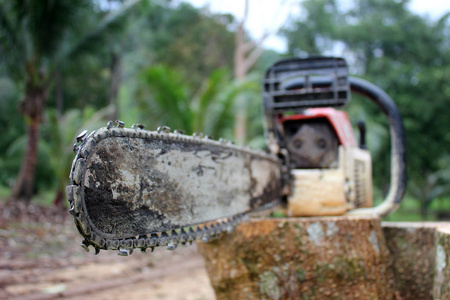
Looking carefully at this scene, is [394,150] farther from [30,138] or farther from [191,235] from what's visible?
[30,138]

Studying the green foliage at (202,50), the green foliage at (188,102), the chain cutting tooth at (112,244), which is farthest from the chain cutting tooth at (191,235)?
the green foliage at (202,50)

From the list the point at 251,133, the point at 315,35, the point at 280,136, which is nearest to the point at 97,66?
the point at 251,133

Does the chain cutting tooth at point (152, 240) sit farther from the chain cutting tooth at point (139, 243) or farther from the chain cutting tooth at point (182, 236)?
the chain cutting tooth at point (182, 236)

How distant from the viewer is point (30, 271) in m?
4.22

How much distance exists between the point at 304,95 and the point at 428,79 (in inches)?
582

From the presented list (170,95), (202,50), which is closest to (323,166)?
(170,95)

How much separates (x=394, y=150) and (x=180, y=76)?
563 cm

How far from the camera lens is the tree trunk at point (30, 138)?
832cm

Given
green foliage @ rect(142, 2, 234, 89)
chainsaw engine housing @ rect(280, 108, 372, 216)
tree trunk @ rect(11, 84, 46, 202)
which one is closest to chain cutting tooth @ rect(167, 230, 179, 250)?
chainsaw engine housing @ rect(280, 108, 372, 216)

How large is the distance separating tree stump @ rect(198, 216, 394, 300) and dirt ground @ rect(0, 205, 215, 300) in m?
2.08

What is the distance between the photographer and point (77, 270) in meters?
4.55

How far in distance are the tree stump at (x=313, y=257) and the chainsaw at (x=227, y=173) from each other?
0.64 feet

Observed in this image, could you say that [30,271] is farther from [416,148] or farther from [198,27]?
[198,27]

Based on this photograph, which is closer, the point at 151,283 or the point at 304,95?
the point at 304,95
